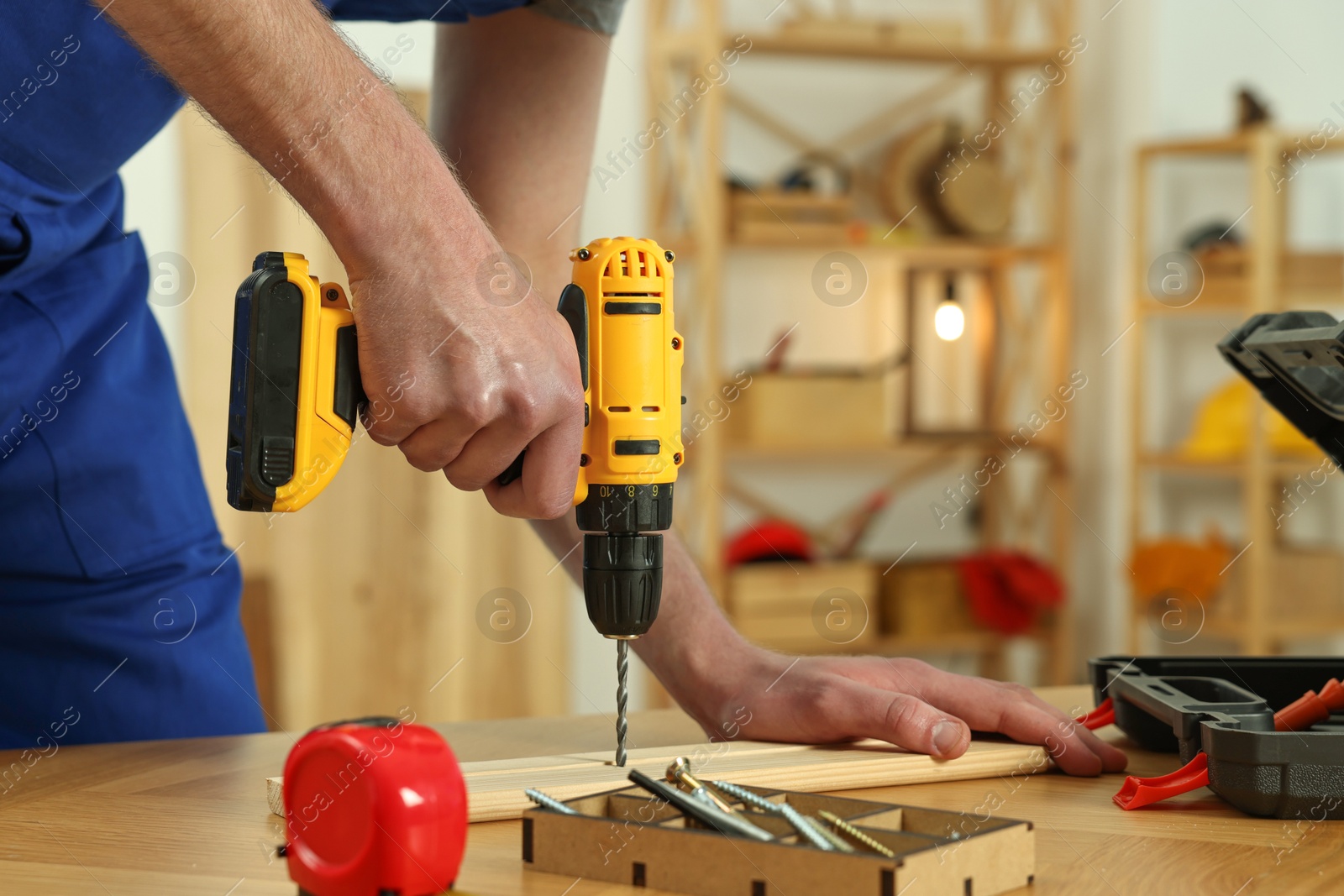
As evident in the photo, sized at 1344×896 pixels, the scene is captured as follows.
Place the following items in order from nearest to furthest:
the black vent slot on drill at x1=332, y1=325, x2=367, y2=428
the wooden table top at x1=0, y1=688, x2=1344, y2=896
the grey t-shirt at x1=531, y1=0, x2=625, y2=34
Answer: the wooden table top at x1=0, y1=688, x2=1344, y2=896
the black vent slot on drill at x1=332, y1=325, x2=367, y2=428
the grey t-shirt at x1=531, y1=0, x2=625, y2=34

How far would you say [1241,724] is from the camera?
785mm

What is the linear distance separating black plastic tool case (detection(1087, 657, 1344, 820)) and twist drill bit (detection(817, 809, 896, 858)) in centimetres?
26

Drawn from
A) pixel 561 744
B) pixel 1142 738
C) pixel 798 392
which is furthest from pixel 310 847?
pixel 798 392

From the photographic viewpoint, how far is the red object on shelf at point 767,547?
127 inches

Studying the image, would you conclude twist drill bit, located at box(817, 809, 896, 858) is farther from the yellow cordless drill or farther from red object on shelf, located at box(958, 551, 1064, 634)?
red object on shelf, located at box(958, 551, 1064, 634)

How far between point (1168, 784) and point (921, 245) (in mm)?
2787

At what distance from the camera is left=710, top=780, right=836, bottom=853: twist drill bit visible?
0.61 metres

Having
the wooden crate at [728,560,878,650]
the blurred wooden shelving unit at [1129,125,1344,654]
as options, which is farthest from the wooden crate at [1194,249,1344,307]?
the wooden crate at [728,560,878,650]

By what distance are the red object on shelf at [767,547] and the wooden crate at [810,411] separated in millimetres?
216

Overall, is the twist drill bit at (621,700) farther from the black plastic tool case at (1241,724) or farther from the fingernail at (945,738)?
the black plastic tool case at (1241,724)

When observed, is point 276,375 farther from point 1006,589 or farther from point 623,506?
point 1006,589

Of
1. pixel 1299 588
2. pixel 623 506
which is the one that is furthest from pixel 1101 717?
pixel 1299 588

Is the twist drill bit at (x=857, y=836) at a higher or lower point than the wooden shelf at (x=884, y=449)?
lower

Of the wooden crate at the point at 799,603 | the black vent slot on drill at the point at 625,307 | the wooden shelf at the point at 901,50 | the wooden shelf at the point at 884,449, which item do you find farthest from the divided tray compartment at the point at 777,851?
the wooden shelf at the point at 901,50
